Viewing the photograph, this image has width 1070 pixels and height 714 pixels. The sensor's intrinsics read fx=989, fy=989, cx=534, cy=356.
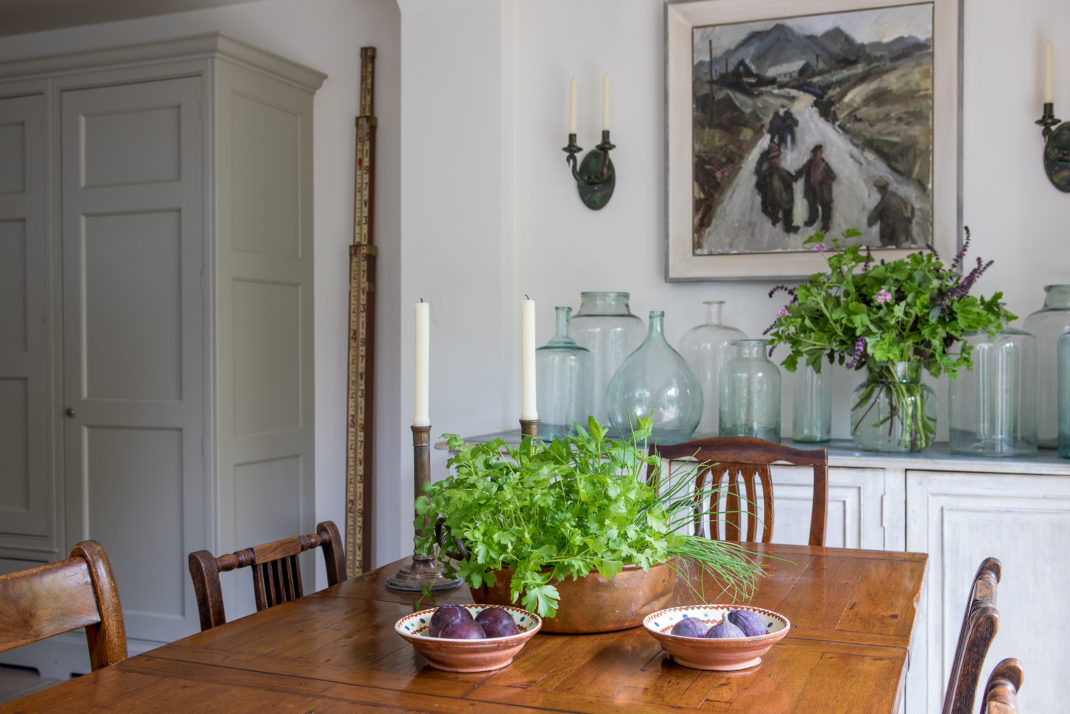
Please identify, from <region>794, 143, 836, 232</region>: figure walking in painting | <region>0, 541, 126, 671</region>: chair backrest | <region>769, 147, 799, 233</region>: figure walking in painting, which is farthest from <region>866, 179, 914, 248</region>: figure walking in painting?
<region>0, 541, 126, 671</region>: chair backrest

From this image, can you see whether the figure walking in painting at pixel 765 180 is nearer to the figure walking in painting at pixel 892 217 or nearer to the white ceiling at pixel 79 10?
the figure walking in painting at pixel 892 217

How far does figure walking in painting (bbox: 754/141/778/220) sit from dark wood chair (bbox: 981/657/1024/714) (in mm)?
2204

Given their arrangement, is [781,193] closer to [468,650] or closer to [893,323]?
[893,323]

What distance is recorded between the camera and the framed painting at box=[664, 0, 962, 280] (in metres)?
2.77

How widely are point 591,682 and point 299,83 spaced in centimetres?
295

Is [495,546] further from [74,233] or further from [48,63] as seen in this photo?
[48,63]

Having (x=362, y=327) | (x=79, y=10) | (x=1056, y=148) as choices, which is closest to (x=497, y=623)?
(x=1056, y=148)

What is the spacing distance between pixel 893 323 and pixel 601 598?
4.87ft

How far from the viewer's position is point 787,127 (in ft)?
9.55

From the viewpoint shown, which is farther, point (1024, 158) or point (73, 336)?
point (73, 336)

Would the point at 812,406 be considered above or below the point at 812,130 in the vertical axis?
below

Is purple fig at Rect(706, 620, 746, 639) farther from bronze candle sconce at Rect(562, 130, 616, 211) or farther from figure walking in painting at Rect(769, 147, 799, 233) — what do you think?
bronze candle sconce at Rect(562, 130, 616, 211)

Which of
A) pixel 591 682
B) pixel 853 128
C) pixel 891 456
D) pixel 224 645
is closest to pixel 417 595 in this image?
pixel 224 645

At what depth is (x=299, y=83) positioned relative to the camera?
357cm
